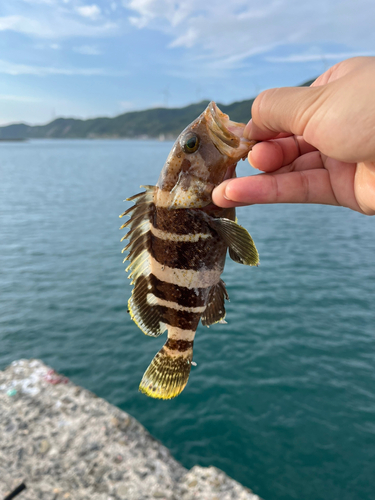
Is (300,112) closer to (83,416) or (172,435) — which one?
(83,416)

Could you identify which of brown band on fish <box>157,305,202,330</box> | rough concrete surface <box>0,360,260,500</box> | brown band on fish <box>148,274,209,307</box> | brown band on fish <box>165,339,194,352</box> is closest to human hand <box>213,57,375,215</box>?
brown band on fish <box>148,274,209,307</box>

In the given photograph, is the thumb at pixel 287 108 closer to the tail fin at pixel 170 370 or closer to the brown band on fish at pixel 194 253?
the brown band on fish at pixel 194 253

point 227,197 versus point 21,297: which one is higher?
point 227,197

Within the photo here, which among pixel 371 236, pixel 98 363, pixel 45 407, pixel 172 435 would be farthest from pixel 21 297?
pixel 371 236

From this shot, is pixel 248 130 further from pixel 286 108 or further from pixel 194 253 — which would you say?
pixel 194 253

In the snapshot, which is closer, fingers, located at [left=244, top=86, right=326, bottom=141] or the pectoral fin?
fingers, located at [left=244, top=86, right=326, bottom=141]

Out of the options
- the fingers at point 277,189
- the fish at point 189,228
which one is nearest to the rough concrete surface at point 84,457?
the fish at point 189,228

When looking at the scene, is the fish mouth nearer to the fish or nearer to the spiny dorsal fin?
the fish

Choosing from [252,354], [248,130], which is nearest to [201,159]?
[248,130]
